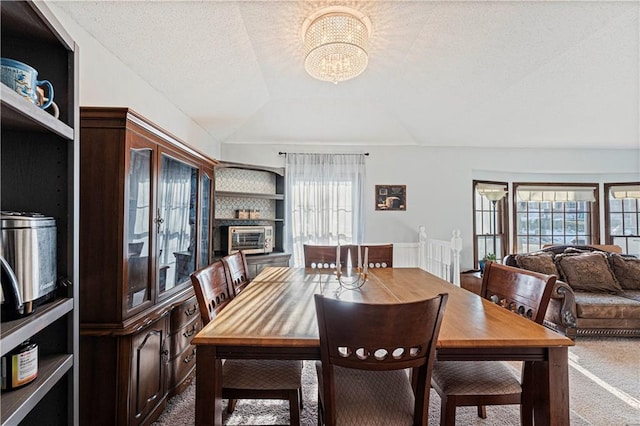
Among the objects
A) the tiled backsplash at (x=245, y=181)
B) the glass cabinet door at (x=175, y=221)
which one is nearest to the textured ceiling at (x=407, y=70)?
the tiled backsplash at (x=245, y=181)

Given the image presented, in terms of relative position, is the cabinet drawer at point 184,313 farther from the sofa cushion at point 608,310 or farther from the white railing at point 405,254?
the sofa cushion at point 608,310

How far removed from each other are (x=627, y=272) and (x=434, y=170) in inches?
94.6

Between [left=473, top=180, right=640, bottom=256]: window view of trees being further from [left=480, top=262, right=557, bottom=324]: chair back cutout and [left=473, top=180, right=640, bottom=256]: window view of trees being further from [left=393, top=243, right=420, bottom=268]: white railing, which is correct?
[left=480, top=262, right=557, bottom=324]: chair back cutout

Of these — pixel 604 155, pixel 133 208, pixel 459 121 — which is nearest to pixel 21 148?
pixel 133 208

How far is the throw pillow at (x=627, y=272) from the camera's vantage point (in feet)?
10.8

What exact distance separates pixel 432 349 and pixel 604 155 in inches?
218

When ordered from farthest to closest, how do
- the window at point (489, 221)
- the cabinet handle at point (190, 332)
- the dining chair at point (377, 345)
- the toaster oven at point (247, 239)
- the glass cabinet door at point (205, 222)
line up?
1. the window at point (489, 221)
2. the toaster oven at point (247, 239)
3. the glass cabinet door at point (205, 222)
4. the cabinet handle at point (190, 332)
5. the dining chair at point (377, 345)

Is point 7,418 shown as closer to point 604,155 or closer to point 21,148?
point 21,148

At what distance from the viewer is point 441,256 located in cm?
387

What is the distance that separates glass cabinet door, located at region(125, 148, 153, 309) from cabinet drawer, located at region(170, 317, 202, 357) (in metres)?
0.41

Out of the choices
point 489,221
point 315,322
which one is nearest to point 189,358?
point 315,322

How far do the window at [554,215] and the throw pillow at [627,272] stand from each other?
1.52 metres

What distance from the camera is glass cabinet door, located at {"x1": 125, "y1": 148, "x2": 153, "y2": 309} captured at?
1572 mm

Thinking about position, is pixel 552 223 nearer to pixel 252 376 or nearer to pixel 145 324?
pixel 252 376
